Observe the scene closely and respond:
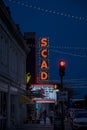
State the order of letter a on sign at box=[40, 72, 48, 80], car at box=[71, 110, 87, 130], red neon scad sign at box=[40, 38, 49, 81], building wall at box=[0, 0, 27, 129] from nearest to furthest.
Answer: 1. building wall at box=[0, 0, 27, 129]
2. car at box=[71, 110, 87, 130]
3. red neon scad sign at box=[40, 38, 49, 81]
4. letter a on sign at box=[40, 72, 48, 80]

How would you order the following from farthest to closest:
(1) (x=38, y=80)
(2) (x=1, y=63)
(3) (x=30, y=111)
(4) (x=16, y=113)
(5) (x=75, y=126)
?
1. (1) (x=38, y=80)
2. (3) (x=30, y=111)
3. (4) (x=16, y=113)
4. (5) (x=75, y=126)
5. (2) (x=1, y=63)

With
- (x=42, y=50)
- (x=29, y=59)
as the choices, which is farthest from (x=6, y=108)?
(x=29, y=59)

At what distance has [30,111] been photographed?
72.9 m

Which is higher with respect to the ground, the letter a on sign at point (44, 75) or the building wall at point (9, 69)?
the letter a on sign at point (44, 75)

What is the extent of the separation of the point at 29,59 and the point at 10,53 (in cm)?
4322

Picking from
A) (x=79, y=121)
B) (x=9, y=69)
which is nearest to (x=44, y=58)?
(x=9, y=69)

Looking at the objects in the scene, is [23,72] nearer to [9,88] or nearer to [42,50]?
[9,88]

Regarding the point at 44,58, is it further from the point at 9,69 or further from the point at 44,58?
the point at 9,69

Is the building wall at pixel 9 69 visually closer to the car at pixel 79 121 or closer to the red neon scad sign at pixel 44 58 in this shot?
the car at pixel 79 121

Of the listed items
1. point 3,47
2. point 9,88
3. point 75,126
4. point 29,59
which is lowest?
point 75,126

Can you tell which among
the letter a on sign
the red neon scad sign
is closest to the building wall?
the red neon scad sign

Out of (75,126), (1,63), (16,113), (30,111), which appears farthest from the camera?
(30,111)

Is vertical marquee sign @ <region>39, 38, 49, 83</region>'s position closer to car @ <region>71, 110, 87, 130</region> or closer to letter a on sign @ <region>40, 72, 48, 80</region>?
letter a on sign @ <region>40, 72, 48, 80</region>

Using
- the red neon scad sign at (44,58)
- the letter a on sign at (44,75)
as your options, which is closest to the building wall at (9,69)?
the red neon scad sign at (44,58)
